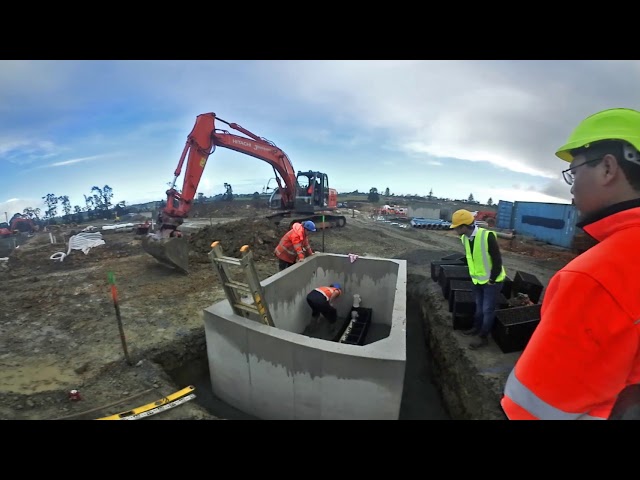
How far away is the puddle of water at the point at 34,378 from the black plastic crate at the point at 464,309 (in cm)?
576

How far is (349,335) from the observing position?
6.13 metres

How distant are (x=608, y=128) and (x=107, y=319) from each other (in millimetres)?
7459

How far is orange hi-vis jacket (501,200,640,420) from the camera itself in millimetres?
915

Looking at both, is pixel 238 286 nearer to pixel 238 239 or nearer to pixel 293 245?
pixel 293 245

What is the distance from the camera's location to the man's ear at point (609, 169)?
1059mm

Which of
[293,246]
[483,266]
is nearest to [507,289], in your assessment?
[483,266]

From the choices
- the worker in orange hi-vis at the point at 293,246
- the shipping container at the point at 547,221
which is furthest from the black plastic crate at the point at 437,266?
the shipping container at the point at 547,221

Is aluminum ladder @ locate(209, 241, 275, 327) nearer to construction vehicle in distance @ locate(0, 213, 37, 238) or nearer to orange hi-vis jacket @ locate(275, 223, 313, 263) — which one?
orange hi-vis jacket @ locate(275, 223, 313, 263)

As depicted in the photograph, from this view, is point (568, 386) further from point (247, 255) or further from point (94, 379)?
point (94, 379)

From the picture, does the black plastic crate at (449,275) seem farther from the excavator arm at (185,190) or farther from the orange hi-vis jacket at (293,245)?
the excavator arm at (185,190)

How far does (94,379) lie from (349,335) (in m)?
4.33

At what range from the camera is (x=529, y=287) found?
574 cm

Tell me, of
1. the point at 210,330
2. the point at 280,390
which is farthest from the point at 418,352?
the point at 210,330

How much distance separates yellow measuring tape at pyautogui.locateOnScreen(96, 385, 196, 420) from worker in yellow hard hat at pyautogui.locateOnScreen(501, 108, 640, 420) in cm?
366
